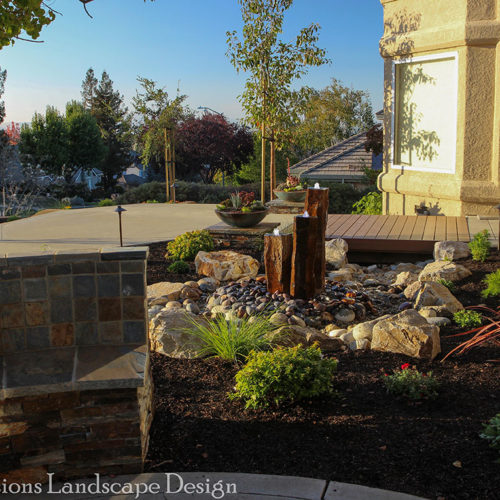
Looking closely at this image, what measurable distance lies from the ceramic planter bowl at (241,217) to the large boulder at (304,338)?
4.27 m

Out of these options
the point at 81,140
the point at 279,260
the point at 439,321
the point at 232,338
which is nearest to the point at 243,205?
the point at 279,260

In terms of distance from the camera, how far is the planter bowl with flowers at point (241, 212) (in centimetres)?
877

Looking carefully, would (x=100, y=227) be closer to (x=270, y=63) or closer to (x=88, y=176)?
(x=270, y=63)

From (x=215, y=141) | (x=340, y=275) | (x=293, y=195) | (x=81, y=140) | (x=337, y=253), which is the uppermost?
(x=81, y=140)

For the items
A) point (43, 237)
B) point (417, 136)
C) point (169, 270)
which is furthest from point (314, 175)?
point (169, 270)

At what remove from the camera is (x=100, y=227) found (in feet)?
34.5

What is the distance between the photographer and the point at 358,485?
2.72 metres

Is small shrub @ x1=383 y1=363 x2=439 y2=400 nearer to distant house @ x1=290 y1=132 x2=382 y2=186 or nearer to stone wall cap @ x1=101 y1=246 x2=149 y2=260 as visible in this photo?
stone wall cap @ x1=101 y1=246 x2=149 y2=260

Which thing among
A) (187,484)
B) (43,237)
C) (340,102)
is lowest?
(187,484)

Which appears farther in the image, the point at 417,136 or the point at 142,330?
the point at 417,136

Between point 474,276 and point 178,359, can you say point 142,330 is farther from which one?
point 474,276

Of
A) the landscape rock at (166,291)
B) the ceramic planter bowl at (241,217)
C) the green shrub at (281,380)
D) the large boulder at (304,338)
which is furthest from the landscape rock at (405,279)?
the green shrub at (281,380)

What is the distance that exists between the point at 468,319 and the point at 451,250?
254 cm

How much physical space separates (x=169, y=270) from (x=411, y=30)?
6470 millimetres
